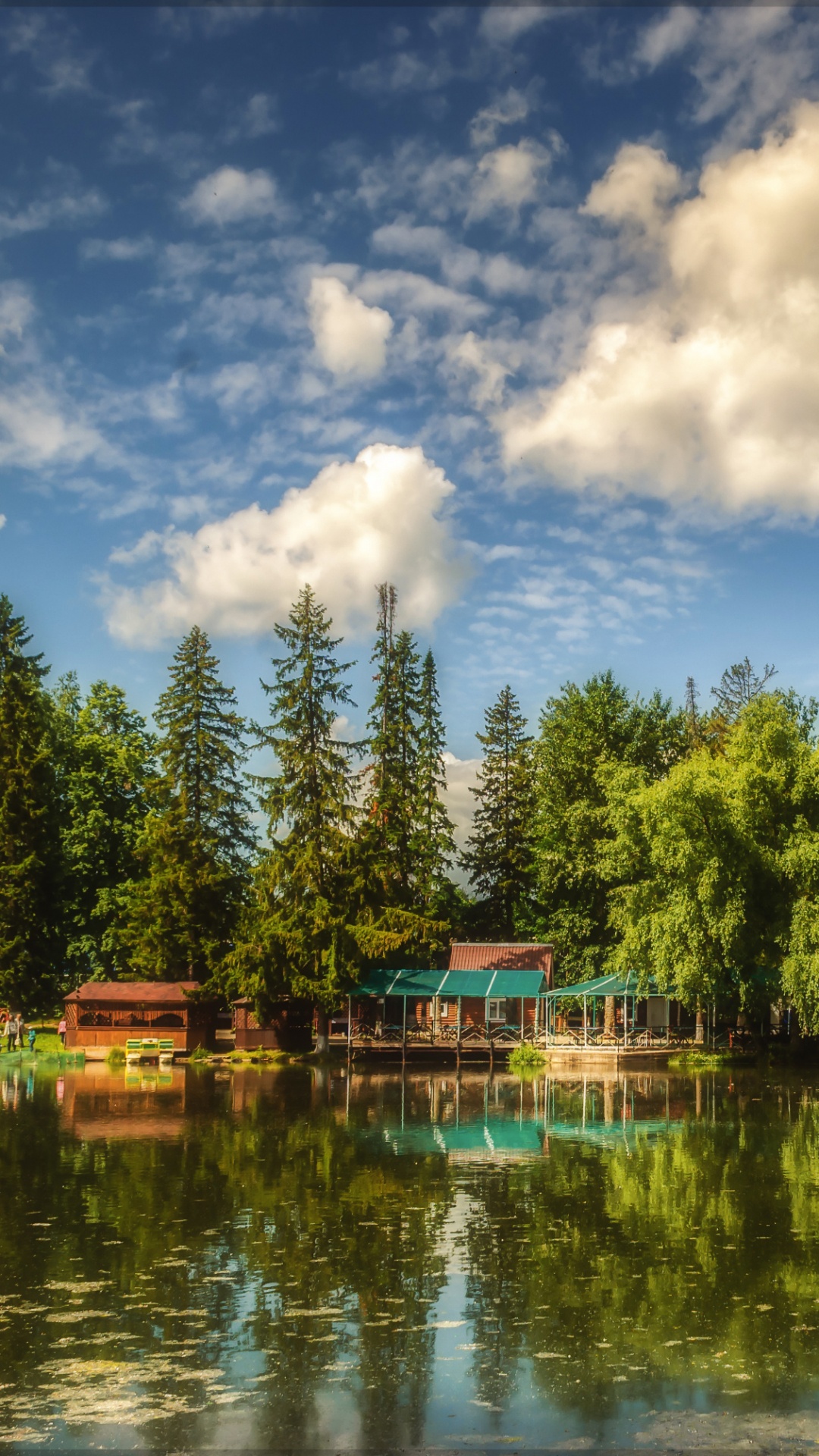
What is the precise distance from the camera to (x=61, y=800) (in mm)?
58094

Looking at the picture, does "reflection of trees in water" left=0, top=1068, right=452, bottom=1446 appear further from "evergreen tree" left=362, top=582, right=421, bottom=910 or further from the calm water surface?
"evergreen tree" left=362, top=582, right=421, bottom=910

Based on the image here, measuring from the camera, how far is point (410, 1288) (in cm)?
1151

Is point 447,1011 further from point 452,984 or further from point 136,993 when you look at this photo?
point 136,993

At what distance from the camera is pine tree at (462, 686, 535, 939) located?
209 ft

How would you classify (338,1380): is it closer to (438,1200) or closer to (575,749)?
(438,1200)

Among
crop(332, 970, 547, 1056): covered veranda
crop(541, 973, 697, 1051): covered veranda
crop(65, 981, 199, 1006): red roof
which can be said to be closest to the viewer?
crop(541, 973, 697, 1051): covered veranda

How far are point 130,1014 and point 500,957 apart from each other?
17.5m

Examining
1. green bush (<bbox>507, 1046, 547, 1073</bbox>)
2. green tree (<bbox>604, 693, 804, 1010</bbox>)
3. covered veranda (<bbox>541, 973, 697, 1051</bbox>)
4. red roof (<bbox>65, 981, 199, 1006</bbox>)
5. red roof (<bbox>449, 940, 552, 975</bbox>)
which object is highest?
green tree (<bbox>604, 693, 804, 1010</bbox>)

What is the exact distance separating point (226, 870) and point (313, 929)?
26.3 ft

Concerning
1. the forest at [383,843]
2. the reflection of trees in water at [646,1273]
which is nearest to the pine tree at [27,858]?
the forest at [383,843]

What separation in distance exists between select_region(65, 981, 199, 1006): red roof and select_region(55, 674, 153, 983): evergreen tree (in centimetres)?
638

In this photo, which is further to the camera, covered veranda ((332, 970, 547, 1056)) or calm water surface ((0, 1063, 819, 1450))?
covered veranda ((332, 970, 547, 1056))

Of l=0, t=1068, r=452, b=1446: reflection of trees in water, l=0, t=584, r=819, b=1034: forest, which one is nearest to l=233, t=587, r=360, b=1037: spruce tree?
l=0, t=584, r=819, b=1034: forest

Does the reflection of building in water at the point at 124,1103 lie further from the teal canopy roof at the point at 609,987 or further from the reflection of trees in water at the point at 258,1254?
the teal canopy roof at the point at 609,987
